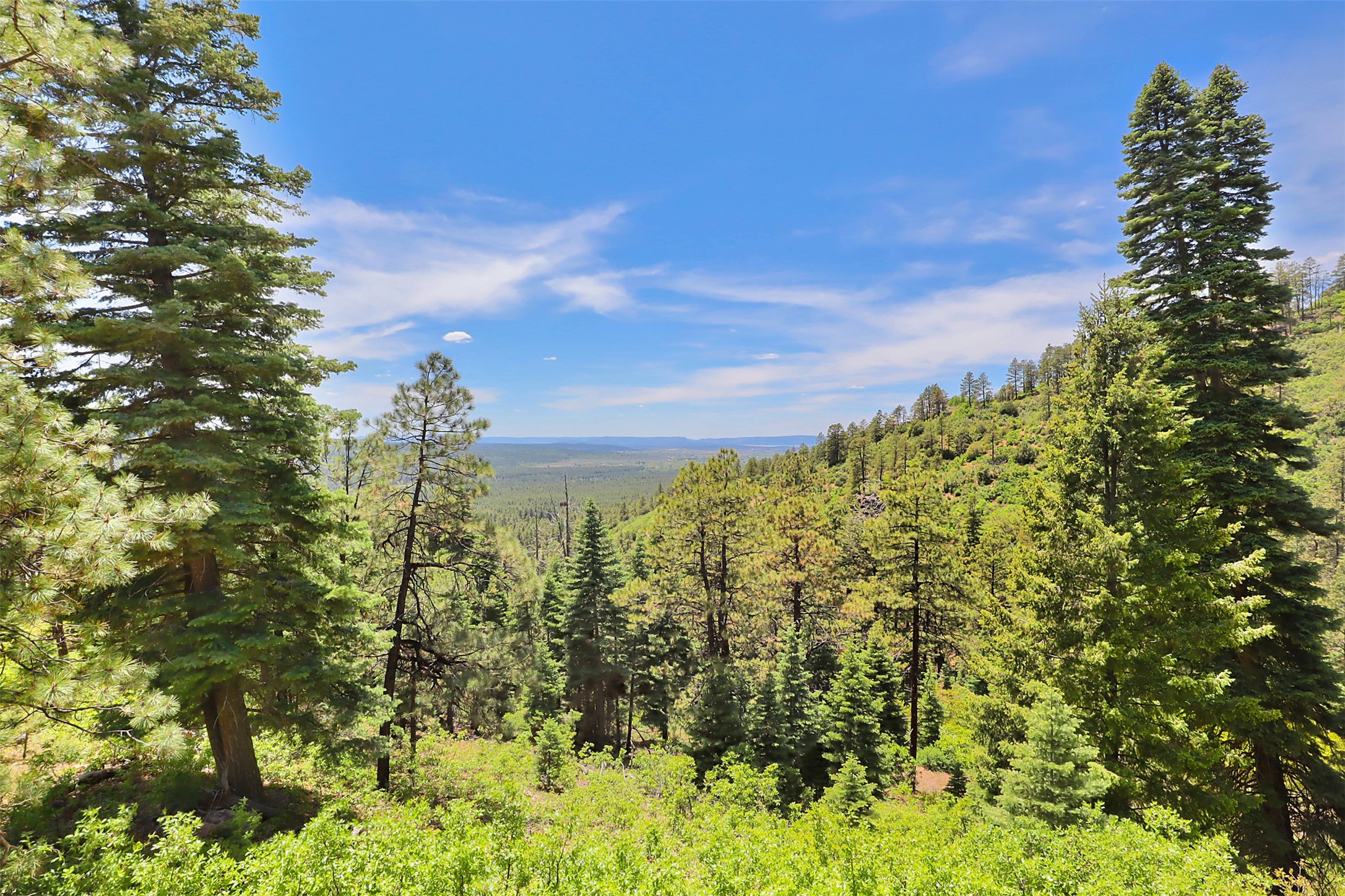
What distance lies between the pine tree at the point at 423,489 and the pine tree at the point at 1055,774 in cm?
1353

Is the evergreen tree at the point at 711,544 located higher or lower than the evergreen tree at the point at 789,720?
higher

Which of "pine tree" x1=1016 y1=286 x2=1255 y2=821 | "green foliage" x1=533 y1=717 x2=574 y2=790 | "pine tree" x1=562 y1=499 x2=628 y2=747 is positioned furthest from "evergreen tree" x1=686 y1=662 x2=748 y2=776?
"pine tree" x1=1016 y1=286 x2=1255 y2=821

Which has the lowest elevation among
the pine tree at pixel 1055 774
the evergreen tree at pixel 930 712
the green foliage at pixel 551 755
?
the evergreen tree at pixel 930 712

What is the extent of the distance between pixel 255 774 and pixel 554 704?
1508cm

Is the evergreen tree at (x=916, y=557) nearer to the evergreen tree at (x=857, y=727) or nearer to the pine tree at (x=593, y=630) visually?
the evergreen tree at (x=857, y=727)

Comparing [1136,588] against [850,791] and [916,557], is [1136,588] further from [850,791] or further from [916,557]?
[916,557]

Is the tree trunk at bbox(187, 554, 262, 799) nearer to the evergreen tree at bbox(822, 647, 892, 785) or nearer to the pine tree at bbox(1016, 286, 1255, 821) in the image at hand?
the evergreen tree at bbox(822, 647, 892, 785)

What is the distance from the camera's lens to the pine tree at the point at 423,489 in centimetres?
1235

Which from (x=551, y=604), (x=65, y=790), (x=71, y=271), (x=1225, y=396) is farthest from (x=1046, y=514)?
(x=551, y=604)

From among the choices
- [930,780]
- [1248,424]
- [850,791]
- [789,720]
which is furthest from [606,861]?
[930,780]

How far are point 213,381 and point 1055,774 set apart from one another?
17526 millimetres

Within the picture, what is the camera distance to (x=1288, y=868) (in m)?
10.1

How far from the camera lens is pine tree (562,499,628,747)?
78.0ft

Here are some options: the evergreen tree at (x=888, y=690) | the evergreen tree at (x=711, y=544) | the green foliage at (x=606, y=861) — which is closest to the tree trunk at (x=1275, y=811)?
the green foliage at (x=606, y=861)
